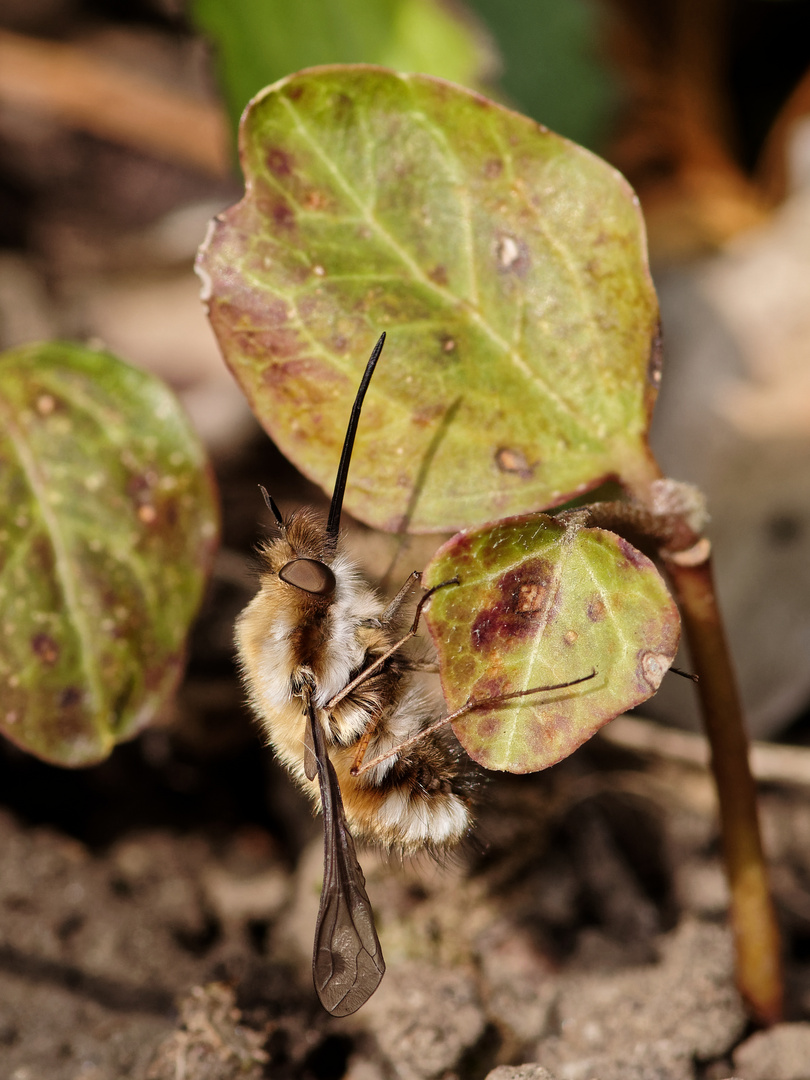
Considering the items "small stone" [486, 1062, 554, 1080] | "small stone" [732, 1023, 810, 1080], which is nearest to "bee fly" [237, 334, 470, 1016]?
"small stone" [486, 1062, 554, 1080]

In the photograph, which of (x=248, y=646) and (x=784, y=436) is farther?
(x=784, y=436)

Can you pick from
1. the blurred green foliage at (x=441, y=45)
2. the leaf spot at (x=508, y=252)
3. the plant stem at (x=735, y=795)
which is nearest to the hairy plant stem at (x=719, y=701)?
the plant stem at (x=735, y=795)

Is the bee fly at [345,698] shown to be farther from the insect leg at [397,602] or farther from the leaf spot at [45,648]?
the leaf spot at [45,648]

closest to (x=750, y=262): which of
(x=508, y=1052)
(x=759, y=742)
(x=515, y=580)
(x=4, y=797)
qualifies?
(x=759, y=742)

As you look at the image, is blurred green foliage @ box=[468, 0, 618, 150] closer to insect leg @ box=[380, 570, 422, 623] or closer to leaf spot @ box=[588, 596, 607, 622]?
insect leg @ box=[380, 570, 422, 623]

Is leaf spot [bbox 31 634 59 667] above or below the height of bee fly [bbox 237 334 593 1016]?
below

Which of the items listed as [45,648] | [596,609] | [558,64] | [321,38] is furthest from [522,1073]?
[558,64]

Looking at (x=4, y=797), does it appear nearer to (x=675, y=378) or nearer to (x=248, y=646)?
(x=248, y=646)

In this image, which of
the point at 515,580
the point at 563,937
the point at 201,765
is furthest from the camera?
the point at 201,765
